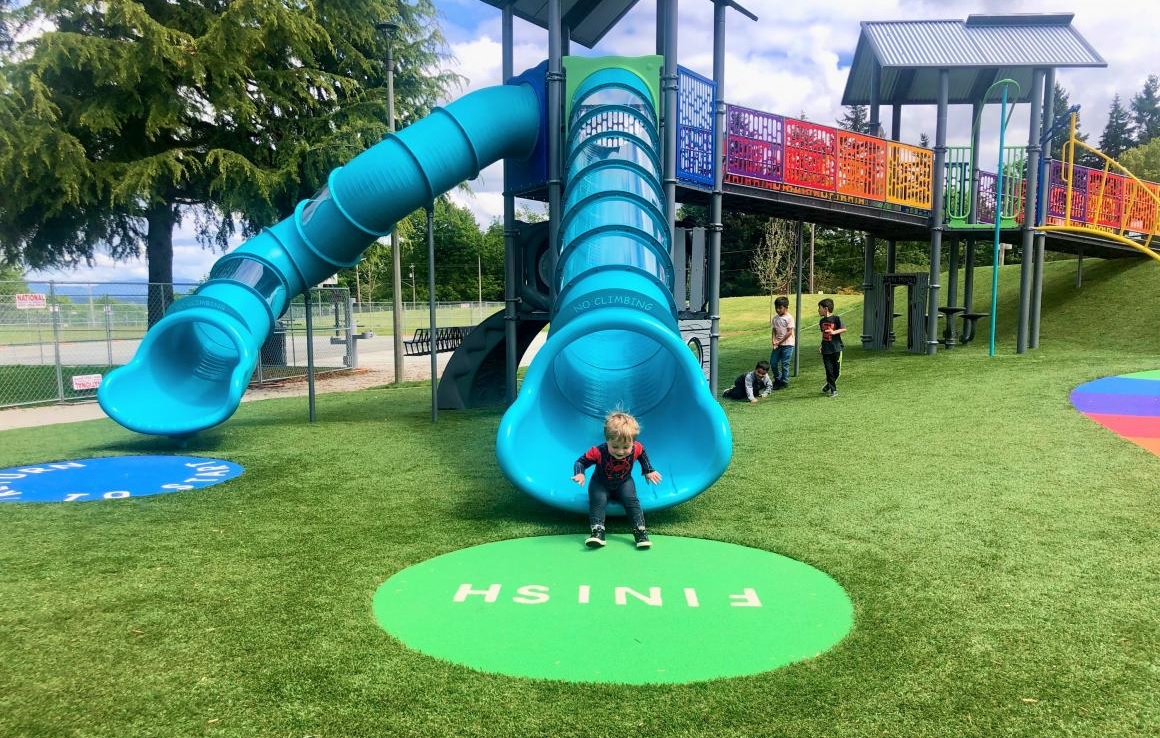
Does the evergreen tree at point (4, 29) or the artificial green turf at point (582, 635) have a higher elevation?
the evergreen tree at point (4, 29)

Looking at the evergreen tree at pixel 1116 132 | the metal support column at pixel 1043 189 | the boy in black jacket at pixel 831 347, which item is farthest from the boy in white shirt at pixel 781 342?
the evergreen tree at pixel 1116 132

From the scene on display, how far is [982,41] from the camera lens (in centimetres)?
1631

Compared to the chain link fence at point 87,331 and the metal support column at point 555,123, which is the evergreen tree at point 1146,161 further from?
the metal support column at point 555,123

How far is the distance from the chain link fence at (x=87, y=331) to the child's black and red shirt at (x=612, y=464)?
8132 mm

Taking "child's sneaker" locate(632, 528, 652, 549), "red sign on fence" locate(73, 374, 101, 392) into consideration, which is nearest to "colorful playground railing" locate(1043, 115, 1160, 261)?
"child's sneaker" locate(632, 528, 652, 549)

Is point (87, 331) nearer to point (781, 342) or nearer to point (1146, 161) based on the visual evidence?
point (781, 342)

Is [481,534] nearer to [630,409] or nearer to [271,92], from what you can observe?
[630,409]

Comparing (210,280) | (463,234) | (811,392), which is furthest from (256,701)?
(463,234)

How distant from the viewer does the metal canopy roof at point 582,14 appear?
12020 millimetres

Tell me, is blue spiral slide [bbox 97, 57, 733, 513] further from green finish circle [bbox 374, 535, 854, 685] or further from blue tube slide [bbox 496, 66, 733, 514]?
green finish circle [bbox 374, 535, 854, 685]

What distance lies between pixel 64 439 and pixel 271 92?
1103 cm

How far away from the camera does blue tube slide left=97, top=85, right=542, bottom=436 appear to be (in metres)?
9.09

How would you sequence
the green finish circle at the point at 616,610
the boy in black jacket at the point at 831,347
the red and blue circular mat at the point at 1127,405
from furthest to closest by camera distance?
the boy in black jacket at the point at 831,347 < the red and blue circular mat at the point at 1127,405 < the green finish circle at the point at 616,610

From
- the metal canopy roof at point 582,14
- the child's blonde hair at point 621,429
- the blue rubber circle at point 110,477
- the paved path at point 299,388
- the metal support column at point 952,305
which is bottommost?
the paved path at point 299,388
